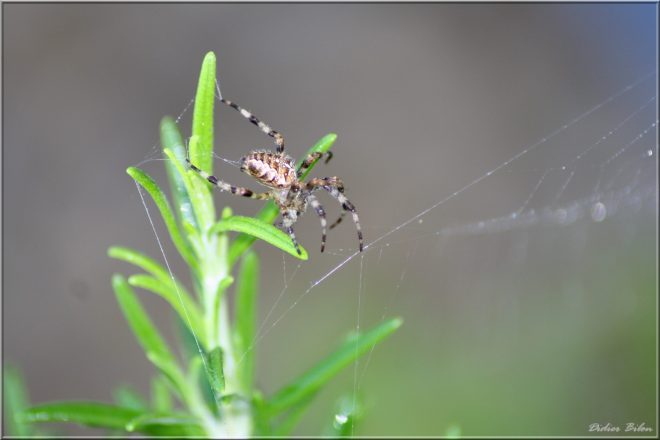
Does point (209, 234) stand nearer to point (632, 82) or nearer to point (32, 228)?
point (32, 228)

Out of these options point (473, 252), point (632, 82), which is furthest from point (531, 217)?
point (632, 82)

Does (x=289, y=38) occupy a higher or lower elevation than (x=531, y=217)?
higher

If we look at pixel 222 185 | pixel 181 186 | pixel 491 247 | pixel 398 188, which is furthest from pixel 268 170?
pixel 398 188

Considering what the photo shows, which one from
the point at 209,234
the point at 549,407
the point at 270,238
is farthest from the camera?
the point at 549,407

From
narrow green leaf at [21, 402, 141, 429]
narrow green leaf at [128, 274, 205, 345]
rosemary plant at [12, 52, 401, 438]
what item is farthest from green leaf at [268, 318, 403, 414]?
narrow green leaf at [21, 402, 141, 429]

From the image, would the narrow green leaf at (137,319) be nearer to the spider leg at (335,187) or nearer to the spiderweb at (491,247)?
the spider leg at (335,187)

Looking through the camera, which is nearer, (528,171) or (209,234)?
(209,234)

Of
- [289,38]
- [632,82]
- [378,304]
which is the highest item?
[289,38]

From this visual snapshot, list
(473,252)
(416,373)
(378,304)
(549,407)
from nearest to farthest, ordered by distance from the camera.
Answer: (549,407)
(416,373)
(378,304)
(473,252)
